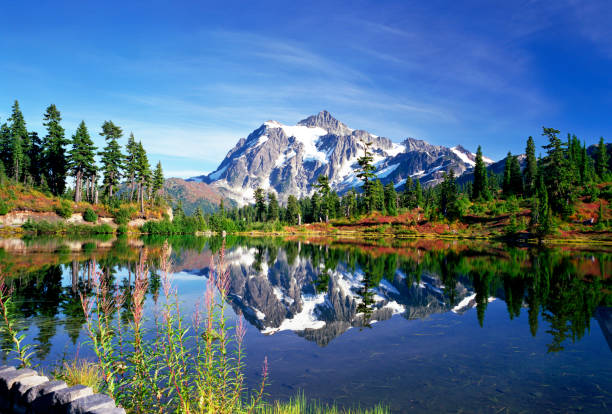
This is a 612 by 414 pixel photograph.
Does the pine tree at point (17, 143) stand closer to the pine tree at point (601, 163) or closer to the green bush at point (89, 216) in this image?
the green bush at point (89, 216)

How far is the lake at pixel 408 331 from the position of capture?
860 cm

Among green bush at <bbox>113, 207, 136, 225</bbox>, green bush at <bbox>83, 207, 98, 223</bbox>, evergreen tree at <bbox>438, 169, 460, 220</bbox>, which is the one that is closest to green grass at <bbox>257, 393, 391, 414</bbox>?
green bush at <bbox>83, 207, 98, 223</bbox>

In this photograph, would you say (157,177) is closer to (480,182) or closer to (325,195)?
(325,195)

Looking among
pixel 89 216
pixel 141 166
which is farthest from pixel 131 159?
pixel 89 216

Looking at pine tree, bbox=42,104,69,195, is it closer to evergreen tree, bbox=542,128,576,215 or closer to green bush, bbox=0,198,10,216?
green bush, bbox=0,198,10,216

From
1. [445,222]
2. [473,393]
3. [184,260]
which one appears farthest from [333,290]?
[445,222]

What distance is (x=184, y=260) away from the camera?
36.4 m

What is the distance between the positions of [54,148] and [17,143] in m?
6.81

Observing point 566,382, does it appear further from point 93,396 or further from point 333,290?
point 333,290

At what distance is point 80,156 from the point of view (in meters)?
81.4

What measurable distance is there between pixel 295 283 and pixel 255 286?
9.75ft

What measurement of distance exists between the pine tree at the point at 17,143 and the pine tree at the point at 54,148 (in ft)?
14.1

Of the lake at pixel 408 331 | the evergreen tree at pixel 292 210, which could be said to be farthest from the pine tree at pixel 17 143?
the evergreen tree at pixel 292 210

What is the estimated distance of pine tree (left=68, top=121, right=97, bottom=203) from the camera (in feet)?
269
